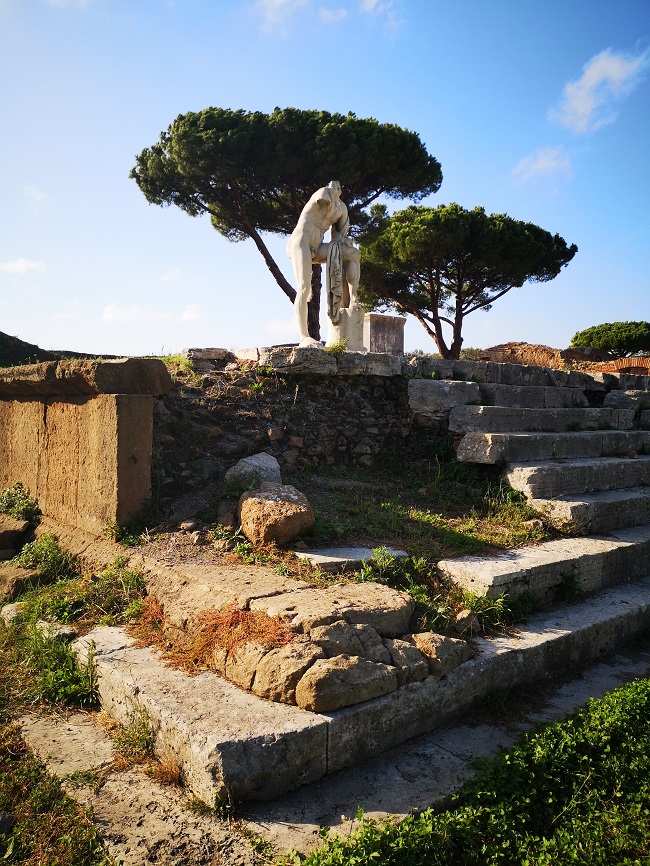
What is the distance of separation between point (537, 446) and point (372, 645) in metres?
3.69

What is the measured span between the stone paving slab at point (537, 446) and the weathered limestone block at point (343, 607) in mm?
2556

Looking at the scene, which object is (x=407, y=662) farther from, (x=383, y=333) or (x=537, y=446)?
(x=383, y=333)

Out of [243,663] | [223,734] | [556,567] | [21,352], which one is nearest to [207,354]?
[556,567]

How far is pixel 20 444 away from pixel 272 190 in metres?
13.1

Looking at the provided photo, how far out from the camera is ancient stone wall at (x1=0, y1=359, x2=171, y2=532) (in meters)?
4.46

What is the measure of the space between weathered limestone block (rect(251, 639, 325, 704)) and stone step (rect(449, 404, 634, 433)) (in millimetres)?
3897

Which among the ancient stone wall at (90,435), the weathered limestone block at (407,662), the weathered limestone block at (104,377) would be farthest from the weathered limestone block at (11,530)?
the weathered limestone block at (407,662)

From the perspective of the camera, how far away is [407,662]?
2.83 metres

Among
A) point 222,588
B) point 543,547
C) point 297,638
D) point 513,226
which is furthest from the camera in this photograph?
point 513,226

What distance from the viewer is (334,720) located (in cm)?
244

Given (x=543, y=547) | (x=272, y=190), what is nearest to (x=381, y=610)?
(x=543, y=547)

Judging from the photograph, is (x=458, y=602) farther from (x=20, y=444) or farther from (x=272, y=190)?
(x=272, y=190)

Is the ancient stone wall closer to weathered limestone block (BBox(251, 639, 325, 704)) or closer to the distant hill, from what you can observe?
weathered limestone block (BBox(251, 639, 325, 704))

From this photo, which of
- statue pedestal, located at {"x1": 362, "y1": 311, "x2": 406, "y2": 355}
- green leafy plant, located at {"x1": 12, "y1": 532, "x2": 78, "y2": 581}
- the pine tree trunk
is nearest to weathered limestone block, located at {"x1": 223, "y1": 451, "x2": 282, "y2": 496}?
green leafy plant, located at {"x1": 12, "y1": 532, "x2": 78, "y2": 581}
